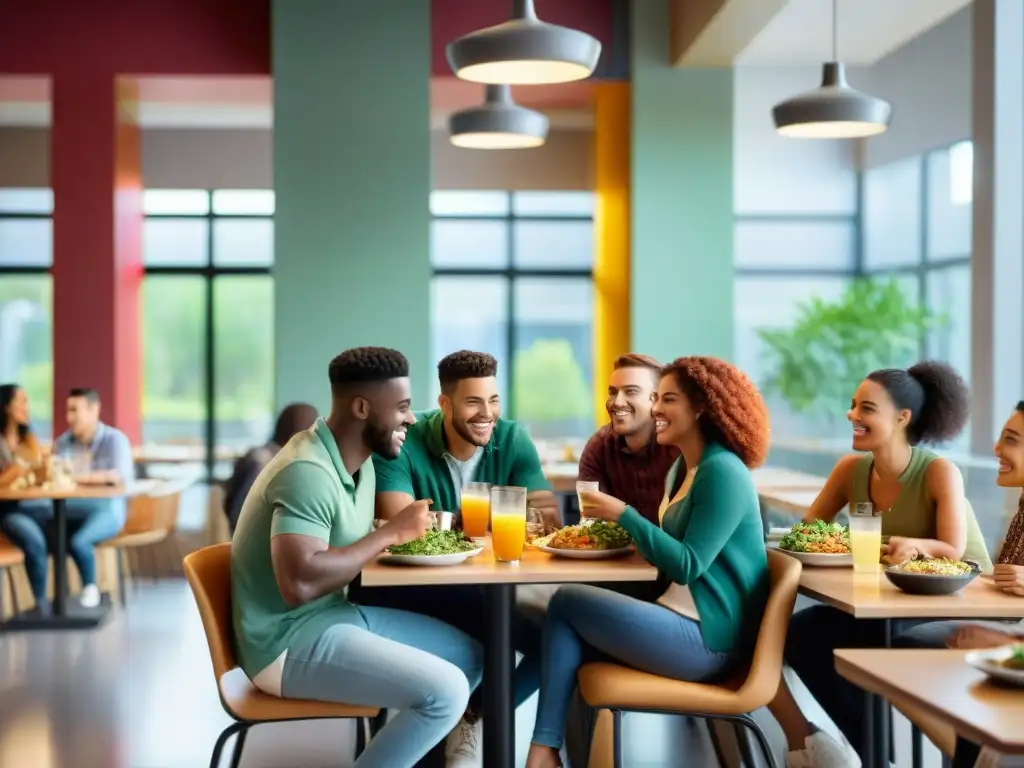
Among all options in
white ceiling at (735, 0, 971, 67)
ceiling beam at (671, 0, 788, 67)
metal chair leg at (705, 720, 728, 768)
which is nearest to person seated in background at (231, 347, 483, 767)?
metal chair leg at (705, 720, 728, 768)

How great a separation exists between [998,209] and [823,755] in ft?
15.4

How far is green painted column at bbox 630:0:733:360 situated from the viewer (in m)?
7.49

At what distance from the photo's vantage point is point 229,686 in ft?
9.55

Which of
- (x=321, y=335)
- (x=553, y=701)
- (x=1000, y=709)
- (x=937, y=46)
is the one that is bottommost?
(x=553, y=701)

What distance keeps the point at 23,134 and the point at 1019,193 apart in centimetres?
733

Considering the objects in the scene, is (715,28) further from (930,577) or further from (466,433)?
(930,577)

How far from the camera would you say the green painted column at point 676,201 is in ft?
24.6

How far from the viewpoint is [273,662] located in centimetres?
281

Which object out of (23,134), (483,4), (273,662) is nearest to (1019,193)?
(483,4)

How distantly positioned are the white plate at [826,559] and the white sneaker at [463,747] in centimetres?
97

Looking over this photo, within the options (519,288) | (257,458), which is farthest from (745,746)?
(519,288)

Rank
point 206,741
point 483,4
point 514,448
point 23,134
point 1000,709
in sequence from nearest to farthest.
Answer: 1. point 1000,709
2. point 514,448
3. point 206,741
4. point 483,4
5. point 23,134

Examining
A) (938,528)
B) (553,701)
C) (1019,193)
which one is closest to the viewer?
(553,701)

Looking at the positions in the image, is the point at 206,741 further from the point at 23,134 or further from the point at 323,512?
the point at 23,134
